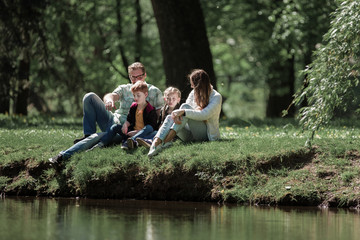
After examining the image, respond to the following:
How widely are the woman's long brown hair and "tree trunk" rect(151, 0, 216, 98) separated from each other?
6.28 m

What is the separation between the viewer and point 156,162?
964cm

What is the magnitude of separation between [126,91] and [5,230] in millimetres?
4854

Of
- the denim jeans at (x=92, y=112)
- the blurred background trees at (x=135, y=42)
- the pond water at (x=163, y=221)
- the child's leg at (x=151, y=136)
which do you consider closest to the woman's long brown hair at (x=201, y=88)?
the child's leg at (x=151, y=136)

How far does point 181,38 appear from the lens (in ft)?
55.4

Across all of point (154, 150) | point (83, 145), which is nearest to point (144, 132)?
point (154, 150)

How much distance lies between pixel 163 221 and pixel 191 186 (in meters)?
2.11

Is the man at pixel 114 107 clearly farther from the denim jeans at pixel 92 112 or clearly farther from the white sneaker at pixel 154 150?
the white sneaker at pixel 154 150

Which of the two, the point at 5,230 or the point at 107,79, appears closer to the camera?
the point at 5,230

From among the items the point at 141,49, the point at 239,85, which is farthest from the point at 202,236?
the point at 239,85

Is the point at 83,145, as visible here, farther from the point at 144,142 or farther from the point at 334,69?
the point at 334,69

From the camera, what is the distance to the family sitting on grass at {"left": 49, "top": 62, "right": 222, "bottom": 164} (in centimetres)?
1008

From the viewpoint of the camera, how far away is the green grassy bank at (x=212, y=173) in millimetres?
9008

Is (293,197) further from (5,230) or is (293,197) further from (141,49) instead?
(141,49)

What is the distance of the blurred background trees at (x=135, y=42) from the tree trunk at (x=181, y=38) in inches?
1.0
